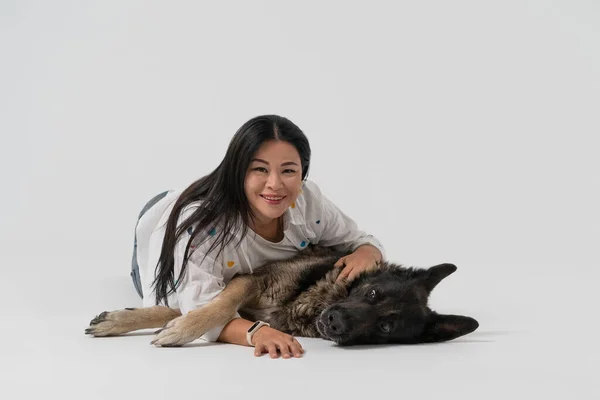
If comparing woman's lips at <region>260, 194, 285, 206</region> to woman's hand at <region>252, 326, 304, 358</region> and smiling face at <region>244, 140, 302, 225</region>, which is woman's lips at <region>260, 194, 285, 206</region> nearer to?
smiling face at <region>244, 140, 302, 225</region>

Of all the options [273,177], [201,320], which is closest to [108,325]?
[201,320]

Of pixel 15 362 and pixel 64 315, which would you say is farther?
pixel 64 315

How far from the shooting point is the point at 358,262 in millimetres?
5664

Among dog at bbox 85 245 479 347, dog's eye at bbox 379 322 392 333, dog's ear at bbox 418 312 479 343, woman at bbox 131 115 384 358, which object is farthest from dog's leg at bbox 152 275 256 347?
dog's ear at bbox 418 312 479 343

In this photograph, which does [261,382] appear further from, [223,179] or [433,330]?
[223,179]

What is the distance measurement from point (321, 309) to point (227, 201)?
1093mm

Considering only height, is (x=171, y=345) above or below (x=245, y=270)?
below

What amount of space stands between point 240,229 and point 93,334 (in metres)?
1.35

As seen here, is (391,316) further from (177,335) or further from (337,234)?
(337,234)

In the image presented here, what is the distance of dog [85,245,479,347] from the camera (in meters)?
4.88

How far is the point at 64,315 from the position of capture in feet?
20.3

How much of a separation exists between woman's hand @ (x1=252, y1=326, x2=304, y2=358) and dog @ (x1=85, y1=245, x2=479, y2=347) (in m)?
0.29

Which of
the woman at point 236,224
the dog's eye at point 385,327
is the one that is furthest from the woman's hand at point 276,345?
the dog's eye at point 385,327

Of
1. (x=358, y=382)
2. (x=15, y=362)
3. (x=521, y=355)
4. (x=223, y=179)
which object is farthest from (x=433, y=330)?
(x=15, y=362)
